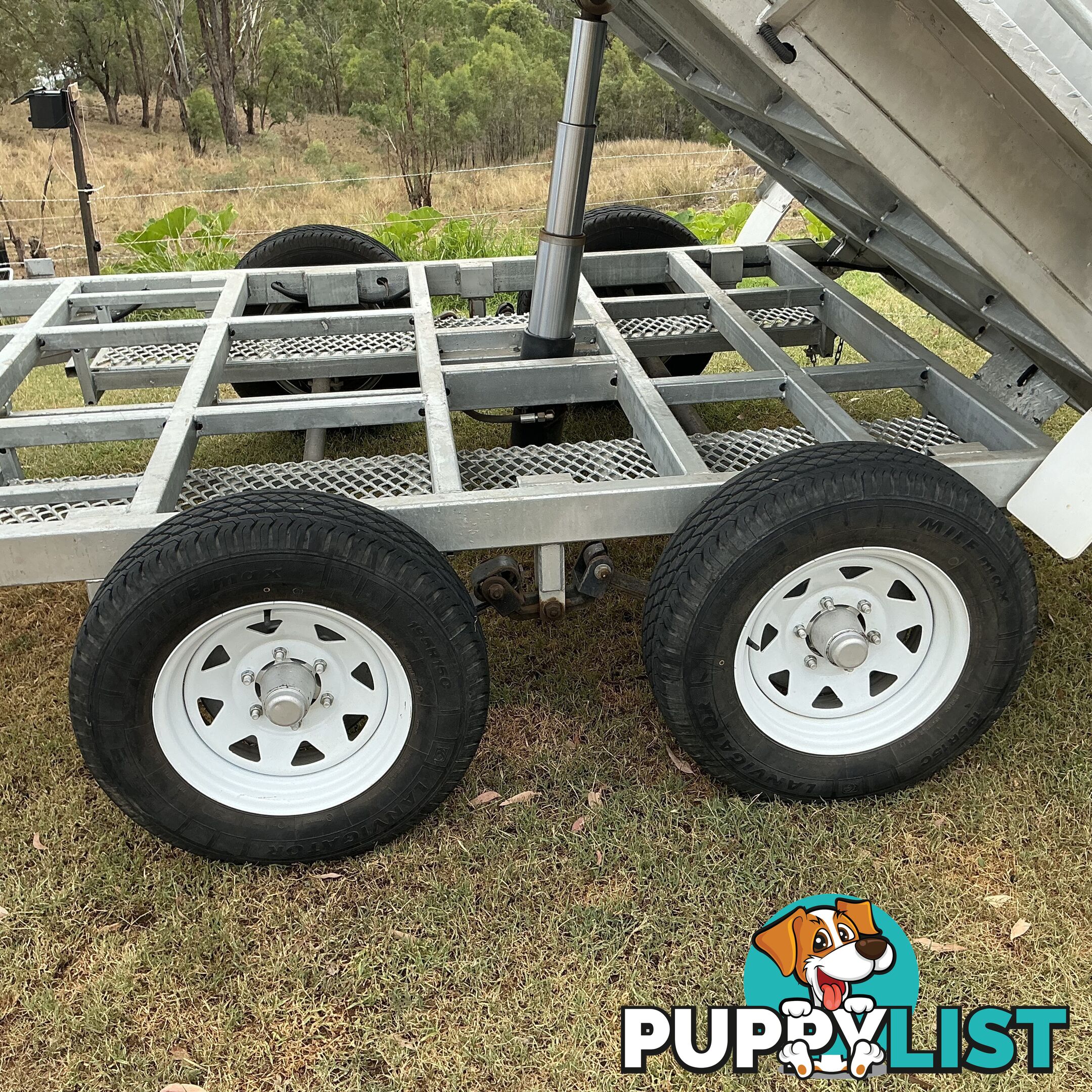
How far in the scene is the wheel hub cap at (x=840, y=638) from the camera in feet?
9.45

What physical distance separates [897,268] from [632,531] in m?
2.15

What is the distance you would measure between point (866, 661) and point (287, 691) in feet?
5.43

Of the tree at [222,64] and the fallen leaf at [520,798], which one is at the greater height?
the fallen leaf at [520,798]

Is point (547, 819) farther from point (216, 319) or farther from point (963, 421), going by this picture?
point (216, 319)

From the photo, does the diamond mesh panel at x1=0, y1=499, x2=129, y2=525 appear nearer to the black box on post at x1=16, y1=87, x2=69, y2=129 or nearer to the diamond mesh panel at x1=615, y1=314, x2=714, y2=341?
the diamond mesh panel at x1=615, y1=314, x2=714, y2=341

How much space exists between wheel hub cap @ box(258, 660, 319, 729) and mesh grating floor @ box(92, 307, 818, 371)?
196 centimetres

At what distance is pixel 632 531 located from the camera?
117 inches

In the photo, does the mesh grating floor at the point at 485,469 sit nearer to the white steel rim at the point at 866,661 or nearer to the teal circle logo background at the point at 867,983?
the white steel rim at the point at 866,661

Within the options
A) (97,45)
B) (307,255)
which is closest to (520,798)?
(307,255)

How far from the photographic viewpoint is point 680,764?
3.26 m

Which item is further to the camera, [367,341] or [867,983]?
[367,341]

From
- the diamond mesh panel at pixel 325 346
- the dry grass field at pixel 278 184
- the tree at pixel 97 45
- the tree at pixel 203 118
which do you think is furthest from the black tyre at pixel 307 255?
the tree at pixel 97 45

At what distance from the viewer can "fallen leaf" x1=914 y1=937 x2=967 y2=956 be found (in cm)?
260

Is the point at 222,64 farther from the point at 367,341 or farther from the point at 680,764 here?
the point at 680,764
